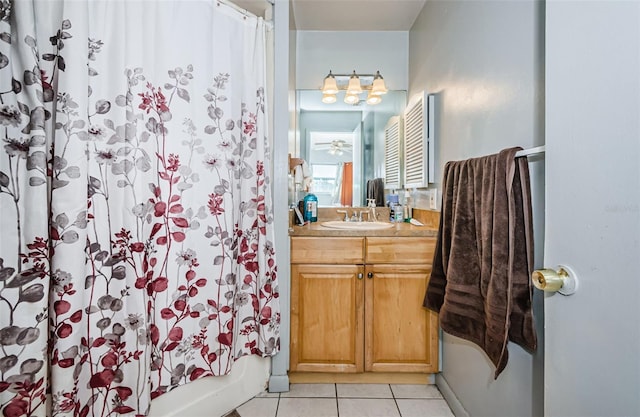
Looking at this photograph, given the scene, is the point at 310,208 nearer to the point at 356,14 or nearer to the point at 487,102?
the point at 487,102

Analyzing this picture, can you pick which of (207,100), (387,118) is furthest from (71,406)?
(387,118)

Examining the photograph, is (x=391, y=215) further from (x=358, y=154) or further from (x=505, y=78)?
(x=505, y=78)

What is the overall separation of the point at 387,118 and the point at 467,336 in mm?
1727

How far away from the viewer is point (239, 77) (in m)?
1.49

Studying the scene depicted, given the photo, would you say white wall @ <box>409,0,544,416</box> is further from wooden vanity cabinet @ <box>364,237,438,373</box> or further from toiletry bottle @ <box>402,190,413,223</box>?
toiletry bottle @ <box>402,190,413,223</box>

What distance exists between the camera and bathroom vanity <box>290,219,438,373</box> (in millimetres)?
1716

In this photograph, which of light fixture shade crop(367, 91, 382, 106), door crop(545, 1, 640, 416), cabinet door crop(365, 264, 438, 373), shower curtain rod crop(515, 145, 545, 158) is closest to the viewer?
door crop(545, 1, 640, 416)

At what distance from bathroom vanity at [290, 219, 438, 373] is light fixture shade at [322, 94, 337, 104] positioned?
119 centimetres

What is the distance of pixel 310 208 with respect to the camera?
2197 mm

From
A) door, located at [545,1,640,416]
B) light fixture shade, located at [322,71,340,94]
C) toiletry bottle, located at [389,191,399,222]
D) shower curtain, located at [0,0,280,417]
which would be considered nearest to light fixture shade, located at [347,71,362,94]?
light fixture shade, located at [322,71,340,94]

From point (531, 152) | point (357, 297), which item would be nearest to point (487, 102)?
point (531, 152)

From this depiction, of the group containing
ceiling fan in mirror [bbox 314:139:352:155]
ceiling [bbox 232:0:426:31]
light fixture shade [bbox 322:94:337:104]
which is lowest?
ceiling fan in mirror [bbox 314:139:352:155]

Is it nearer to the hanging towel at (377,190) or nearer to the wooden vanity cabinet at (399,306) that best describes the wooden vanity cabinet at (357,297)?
the wooden vanity cabinet at (399,306)

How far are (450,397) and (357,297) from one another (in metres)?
0.67
